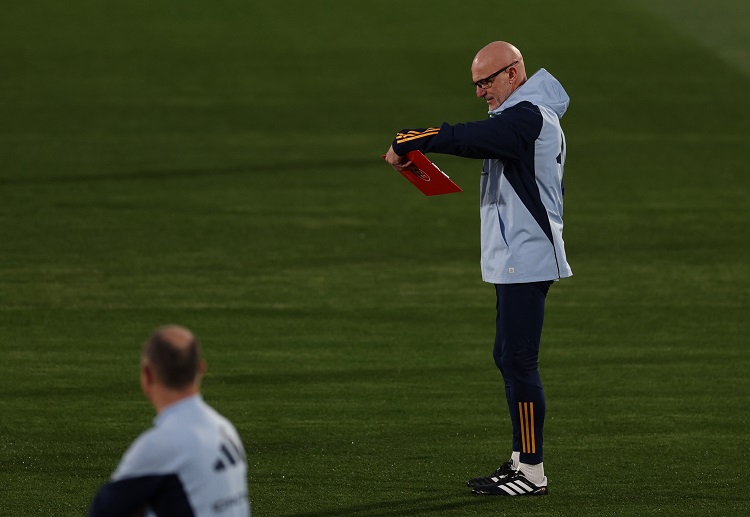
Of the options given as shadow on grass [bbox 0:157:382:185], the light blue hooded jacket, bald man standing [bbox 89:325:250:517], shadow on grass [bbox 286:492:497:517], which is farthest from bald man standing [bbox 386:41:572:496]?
shadow on grass [bbox 0:157:382:185]

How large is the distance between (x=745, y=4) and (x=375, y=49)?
25.7 feet

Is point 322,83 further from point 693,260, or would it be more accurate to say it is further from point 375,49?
point 693,260

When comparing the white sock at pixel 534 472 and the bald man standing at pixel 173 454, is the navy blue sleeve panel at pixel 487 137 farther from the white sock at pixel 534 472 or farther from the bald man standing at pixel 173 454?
the bald man standing at pixel 173 454

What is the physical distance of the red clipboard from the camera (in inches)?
262

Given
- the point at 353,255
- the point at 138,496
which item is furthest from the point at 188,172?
the point at 138,496

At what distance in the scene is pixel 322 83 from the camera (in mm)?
21234

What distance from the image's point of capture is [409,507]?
6707 mm

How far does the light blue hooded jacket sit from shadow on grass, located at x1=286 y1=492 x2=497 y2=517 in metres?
1.02

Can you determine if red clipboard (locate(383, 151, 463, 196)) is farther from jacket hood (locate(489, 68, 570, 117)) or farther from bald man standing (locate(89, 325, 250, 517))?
bald man standing (locate(89, 325, 250, 517))

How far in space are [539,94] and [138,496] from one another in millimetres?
3555

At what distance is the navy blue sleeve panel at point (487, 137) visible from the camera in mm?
6500

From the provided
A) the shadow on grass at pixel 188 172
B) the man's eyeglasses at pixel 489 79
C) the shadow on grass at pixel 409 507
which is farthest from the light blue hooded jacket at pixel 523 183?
the shadow on grass at pixel 188 172

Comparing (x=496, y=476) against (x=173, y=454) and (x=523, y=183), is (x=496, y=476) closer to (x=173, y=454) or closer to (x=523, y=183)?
(x=523, y=183)

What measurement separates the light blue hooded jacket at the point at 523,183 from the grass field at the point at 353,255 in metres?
1.11
